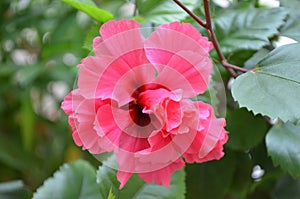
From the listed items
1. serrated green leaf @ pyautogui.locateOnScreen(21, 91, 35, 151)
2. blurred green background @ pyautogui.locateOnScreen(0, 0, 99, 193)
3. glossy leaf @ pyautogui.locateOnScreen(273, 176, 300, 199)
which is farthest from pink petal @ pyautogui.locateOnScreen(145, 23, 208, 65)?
serrated green leaf @ pyautogui.locateOnScreen(21, 91, 35, 151)

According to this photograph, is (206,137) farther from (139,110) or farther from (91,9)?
(91,9)

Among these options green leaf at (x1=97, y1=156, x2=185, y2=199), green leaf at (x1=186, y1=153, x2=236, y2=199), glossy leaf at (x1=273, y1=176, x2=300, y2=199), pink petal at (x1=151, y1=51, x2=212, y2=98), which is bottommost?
glossy leaf at (x1=273, y1=176, x2=300, y2=199)

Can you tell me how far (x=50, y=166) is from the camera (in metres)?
0.85

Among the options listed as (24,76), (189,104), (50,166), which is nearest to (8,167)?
(50,166)

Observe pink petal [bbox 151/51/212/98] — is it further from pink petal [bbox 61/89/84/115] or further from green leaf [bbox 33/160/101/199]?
green leaf [bbox 33/160/101/199]

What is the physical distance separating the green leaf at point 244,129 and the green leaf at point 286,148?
0.05m

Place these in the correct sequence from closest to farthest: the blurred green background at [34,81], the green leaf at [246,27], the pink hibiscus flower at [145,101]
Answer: the pink hibiscus flower at [145,101] < the green leaf at [246,27] < the blurred green background at [34,81]

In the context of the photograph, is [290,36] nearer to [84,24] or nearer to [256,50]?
[256,50]

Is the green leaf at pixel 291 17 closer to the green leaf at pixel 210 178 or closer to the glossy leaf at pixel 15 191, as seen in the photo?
the green leaf at pixel 210 178

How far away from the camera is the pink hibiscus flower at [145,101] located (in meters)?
0.33

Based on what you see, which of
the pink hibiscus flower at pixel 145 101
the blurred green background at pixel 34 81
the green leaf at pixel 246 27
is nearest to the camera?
the pink hibiscus flower at pixel 145 101

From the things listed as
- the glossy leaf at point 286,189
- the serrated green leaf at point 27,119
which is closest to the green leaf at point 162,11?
the glossy leaf at point 286,189

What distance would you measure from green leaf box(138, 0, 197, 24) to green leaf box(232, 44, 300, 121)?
87 mm

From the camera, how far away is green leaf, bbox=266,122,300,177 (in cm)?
42
